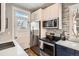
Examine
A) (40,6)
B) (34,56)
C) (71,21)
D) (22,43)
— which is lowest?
(34,56)

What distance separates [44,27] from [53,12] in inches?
9.5

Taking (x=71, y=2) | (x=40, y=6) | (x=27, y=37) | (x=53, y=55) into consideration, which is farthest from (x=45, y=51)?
(x=71, y=2)

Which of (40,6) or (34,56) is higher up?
(40,6)

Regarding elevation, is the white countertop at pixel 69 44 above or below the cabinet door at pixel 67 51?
above

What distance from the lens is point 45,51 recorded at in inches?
61.7

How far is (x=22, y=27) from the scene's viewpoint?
158cm

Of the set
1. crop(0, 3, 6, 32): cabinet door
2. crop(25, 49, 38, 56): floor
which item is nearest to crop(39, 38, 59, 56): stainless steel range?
crop(25, 49, 38, 56): floor

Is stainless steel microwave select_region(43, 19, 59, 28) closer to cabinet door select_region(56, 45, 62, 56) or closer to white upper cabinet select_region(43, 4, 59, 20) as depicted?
white upper cabinet select_region(43, 4, 59, 20)

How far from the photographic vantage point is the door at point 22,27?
60.6 inches

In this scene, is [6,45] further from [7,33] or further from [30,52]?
[30,52]

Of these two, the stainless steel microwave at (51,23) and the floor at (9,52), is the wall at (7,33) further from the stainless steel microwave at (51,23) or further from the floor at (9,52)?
the stainless steel microwave at (51,23)

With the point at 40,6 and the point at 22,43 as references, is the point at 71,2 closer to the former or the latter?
the point at 40,6

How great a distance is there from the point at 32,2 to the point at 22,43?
0.59 meters

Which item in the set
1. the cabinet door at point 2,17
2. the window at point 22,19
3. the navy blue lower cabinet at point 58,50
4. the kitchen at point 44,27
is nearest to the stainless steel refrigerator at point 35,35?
the kitchen at point 44,27
